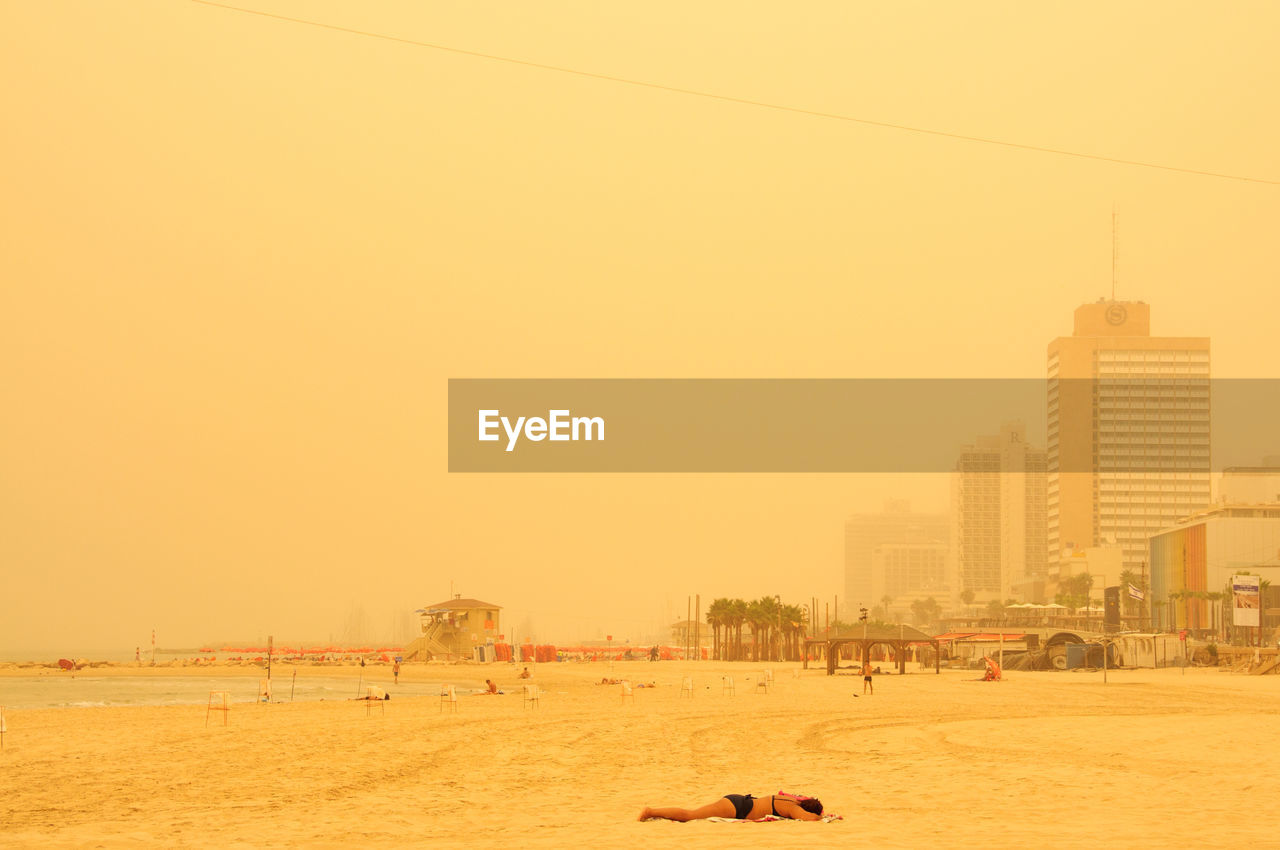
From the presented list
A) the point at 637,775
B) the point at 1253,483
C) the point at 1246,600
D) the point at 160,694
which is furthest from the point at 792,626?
the point at 1253,483

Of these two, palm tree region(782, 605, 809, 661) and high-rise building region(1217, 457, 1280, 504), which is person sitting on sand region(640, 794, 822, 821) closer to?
palm tree region(782, 605, 809, 661)

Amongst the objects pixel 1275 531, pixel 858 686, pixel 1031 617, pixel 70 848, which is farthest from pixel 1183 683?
pixel 1031 617

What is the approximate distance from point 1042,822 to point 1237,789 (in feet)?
11.4

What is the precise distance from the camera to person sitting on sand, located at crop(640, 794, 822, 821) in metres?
10.0

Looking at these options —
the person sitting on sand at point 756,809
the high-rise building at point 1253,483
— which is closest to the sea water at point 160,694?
the person sitting on sand at point 756,809

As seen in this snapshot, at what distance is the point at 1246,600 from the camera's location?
68625 mm

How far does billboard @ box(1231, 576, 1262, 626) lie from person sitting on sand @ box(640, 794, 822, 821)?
6763cm

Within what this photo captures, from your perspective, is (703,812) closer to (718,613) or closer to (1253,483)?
(718,613)

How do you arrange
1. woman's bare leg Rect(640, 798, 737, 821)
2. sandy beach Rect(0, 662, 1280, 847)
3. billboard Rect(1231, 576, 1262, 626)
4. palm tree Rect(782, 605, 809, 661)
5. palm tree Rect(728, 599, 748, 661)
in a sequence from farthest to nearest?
palm tree Rect(728, 599, 748, 661), palm tree Rect(782, 605, 809, 661), billboard Rect(1231, 576, 1262, 626), woman's bare leg Rect(640, 798, 737, 821), sandy beach Rect(0, 662, 1280, 847)

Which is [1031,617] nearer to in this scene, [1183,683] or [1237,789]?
[1183,683]

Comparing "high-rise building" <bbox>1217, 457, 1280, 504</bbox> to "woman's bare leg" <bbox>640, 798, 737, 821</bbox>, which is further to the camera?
"high-rise building" <bbox>1217, 457, 1280, 504</bbox>

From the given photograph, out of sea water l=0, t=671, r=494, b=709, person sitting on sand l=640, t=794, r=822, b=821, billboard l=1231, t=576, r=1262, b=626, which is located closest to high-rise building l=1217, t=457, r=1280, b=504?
billboard l=1231, t=576, r=1262, b=626

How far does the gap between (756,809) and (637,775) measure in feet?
14.5

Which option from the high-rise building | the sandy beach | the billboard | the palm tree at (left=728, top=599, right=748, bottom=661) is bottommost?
the palm tree at (left=728, top=599, right=748, bottom=661)
